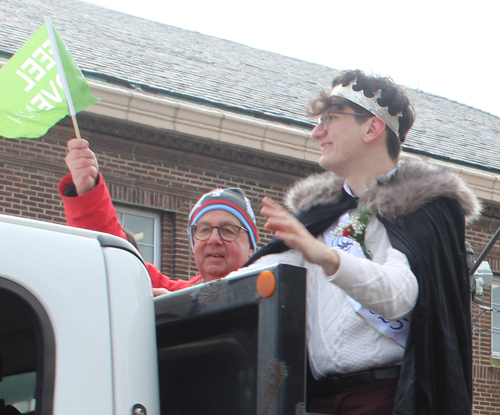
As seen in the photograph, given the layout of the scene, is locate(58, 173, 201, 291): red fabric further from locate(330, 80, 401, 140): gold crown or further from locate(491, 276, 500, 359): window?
locate(491, 276, 500, 359): window

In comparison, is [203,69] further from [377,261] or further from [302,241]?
[302,241]

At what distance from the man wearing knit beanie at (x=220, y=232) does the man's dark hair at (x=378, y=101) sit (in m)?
0.59

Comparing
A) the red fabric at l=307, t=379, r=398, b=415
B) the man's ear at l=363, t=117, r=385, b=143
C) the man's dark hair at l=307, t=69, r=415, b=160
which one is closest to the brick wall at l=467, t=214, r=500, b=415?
the man's dark hair at l=307, t=69, r=415, b=160

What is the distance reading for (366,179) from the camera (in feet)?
7.61

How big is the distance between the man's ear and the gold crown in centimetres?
2

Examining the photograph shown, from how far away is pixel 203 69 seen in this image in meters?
12.7

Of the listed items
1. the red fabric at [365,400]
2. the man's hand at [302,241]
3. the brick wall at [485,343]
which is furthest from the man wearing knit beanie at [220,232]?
the brick wall at [485,343]

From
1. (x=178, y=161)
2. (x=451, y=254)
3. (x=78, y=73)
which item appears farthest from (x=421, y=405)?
(x=178, y=161)

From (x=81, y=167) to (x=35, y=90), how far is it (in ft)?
2.99

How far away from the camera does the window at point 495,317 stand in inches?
543

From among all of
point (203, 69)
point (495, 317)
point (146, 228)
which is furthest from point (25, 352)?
point (495, 317)

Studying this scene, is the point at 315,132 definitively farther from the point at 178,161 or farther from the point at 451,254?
the point at 178,161

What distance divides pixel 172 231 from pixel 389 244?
355 inches

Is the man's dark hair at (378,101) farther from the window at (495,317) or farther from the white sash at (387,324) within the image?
the window at (495,317)
